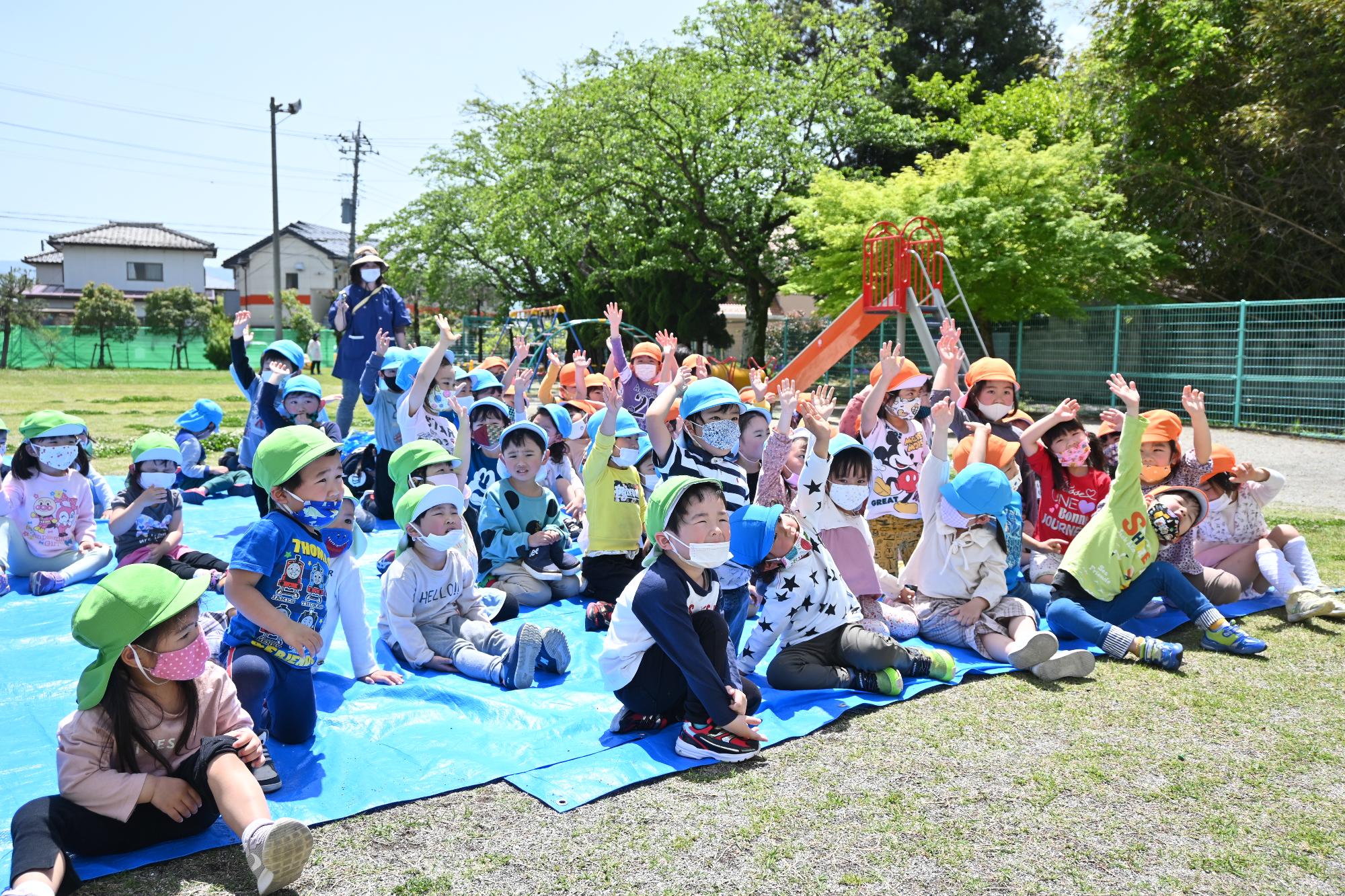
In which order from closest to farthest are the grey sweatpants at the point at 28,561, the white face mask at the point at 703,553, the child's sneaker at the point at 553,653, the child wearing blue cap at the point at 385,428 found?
the white face mask at the point at 703,553 → the child's sneaker at the point at 553,653 → the grey sweatpants at the point at 28,561 → the child wearing blue cap at the point at 385,428

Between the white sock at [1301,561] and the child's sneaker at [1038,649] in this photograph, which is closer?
the child's sneaker at [1038,649]

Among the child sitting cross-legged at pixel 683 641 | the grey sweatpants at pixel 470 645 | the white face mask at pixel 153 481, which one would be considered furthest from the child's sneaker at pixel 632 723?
the white face mask at pixel 153 481

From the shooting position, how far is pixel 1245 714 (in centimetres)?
439

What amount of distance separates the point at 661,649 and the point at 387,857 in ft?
4.42

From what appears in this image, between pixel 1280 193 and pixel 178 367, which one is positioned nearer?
pixel 1280 193

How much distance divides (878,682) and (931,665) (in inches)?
13.3

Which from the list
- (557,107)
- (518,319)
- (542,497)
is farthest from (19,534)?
(557,107)

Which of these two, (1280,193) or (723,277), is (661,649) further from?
(723,277)

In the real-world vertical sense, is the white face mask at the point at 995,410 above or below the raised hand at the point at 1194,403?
below

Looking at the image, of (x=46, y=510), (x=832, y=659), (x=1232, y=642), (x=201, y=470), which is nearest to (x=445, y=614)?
(x=832, y=659)

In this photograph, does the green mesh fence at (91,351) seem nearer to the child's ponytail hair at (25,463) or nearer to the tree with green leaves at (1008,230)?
the tree with green leaves at (1008,230)

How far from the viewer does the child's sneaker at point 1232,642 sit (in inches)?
206

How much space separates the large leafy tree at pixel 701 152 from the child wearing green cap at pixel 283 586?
66.1ft

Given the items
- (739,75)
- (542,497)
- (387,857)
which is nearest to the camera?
(387,857)
